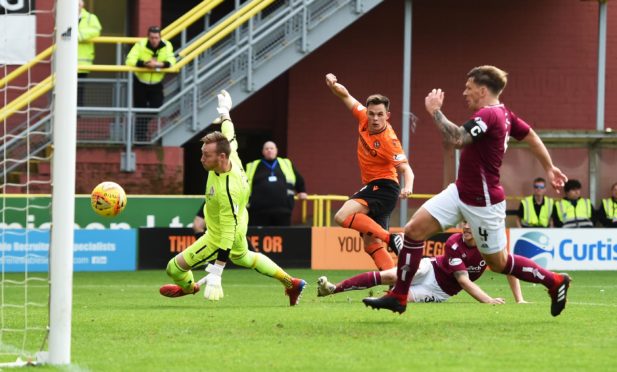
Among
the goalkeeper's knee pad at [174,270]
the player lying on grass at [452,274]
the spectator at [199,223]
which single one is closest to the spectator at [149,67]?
the spectator at [199,223]

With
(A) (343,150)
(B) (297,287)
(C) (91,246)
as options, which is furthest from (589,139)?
(B) (297,287)

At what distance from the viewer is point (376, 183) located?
13430mm

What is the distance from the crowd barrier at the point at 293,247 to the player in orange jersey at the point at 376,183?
6.83m

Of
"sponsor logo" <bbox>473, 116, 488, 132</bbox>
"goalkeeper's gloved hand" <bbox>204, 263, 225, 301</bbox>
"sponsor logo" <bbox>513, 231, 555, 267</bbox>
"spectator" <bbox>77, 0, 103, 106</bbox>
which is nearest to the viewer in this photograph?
"sponsor logo" <bbox>473, 116, 488, 132</bbox>

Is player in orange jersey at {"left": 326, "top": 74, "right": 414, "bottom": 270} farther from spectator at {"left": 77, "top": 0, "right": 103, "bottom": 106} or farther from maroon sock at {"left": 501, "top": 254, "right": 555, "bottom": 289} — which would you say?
spectator at {"left": 77, "top": 0, "right": 103, "bottom": 106}

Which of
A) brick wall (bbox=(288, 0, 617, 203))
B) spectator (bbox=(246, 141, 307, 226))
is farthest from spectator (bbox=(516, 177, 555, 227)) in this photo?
brick wall (bbox=(288, 0, 617, 203))

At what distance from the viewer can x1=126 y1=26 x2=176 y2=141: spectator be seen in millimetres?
20391

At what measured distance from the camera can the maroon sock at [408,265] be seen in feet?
32.7

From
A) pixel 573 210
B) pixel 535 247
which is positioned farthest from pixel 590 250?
pixel 573 210

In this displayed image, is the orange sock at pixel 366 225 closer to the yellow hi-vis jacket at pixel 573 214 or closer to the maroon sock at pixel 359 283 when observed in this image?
the maroon sock at pixel 359 283

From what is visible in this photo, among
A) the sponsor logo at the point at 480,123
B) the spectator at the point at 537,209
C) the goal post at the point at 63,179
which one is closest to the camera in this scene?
the goal post at the point at 63,179

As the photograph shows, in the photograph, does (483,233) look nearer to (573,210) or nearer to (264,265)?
(264,265)

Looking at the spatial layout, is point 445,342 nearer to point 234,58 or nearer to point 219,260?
point 219,260

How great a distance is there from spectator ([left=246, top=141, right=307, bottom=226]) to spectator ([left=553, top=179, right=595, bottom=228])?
14.4 feet
